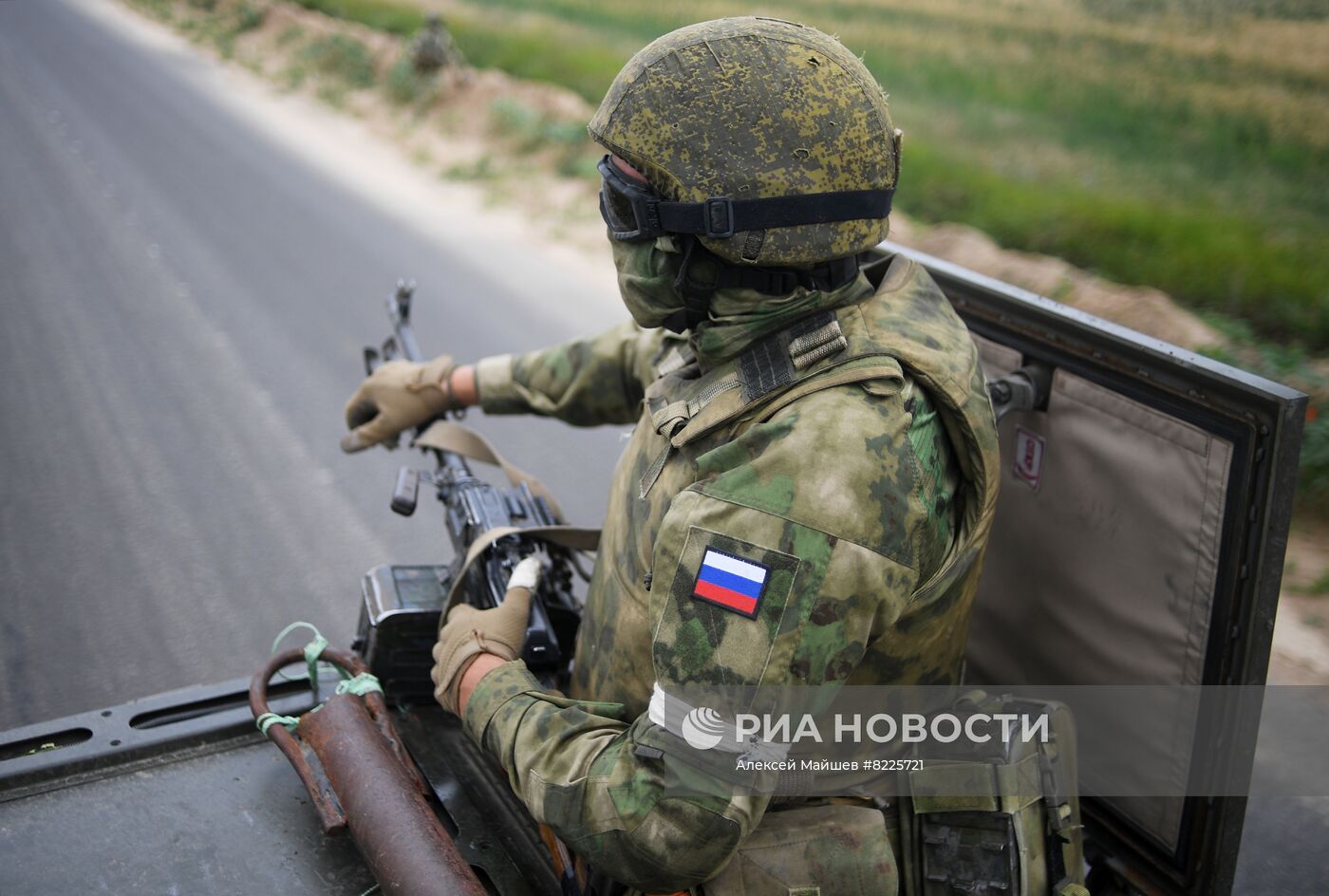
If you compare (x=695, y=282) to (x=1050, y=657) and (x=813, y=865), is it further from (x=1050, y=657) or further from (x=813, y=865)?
(x=1050, y=657)

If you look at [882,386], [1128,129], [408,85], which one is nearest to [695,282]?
[882,386]

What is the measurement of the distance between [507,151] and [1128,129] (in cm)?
538

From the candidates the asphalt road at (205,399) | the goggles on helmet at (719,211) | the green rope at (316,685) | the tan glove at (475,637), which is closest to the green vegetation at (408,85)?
the asphalt road at (205,399)

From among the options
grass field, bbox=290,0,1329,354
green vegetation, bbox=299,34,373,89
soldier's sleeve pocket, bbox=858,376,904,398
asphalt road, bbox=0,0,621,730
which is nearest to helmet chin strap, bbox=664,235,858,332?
soldier's sleeve pocket, bbox=858,376,904,398

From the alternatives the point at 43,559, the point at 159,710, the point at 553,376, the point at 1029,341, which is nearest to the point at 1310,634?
the point at 1029,341

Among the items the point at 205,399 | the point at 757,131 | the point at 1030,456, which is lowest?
the point at 205,399

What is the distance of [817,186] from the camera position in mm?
1873

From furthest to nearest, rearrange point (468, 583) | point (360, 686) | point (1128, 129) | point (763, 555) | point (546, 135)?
point (546, 135) < point (1128, 129) < point (468, 583) < point (360, 686) < point (763, 555)

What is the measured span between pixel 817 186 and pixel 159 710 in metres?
1.66

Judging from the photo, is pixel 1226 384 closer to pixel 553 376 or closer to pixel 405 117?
pixel 553 376

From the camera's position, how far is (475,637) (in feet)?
7.06

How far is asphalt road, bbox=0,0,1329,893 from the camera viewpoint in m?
3.97

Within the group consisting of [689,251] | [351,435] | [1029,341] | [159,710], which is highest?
[689,251]

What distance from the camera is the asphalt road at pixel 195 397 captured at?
4102 millimetres
